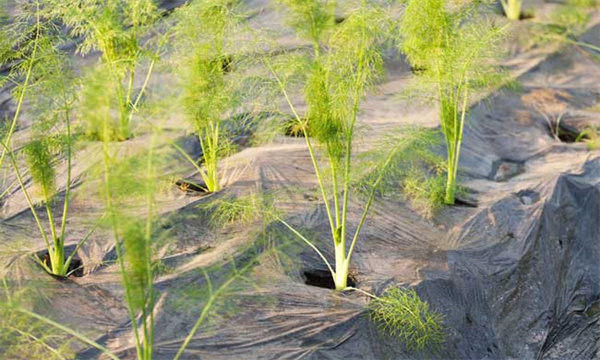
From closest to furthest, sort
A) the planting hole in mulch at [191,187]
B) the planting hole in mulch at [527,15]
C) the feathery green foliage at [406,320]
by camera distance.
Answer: the feathery green foliage at [406,320] → the planting hole in mulch at [191,187] → the planting hole in mulch at [527,15]

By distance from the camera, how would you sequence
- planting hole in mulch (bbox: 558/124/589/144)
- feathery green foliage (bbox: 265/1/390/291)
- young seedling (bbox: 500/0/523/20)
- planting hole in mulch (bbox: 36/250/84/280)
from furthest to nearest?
young seedling (bbox: 500/0/523/20), planting hole in mulch (bbox: 558/124/589/144), planting hole in mulch (bbox: 36/250/84/280), feathery green foliage (bbox: 265/1/390/291)

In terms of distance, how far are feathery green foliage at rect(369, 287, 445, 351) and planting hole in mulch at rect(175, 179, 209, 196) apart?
4.77ft

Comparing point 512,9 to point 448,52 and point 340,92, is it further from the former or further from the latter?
point 340,92

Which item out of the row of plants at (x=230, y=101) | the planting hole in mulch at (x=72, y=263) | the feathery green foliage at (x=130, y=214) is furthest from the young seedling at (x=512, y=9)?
the feathery green foliage at (x=130, y=214)

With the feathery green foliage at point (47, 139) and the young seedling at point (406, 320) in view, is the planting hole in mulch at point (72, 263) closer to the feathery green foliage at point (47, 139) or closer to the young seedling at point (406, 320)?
the feathery green foliage at point (47, 139)

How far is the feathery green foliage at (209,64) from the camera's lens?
17.6 feet

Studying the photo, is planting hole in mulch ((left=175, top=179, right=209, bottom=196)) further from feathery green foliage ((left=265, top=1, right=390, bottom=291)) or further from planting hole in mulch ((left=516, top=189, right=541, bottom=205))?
planting hole in mulch ((left=516, top=189, right=541, bottom=205))

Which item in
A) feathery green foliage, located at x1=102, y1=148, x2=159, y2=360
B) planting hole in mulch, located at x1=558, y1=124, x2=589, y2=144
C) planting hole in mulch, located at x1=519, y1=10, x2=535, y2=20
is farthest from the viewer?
planting hole in mulch, located at x1=519, y1=10, x2=535, y2=20

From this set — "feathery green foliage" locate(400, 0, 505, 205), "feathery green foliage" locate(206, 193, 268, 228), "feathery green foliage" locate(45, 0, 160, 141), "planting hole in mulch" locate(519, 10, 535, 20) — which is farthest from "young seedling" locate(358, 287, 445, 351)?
"planting hole in mulch" locate(519, 10, 535, 20)

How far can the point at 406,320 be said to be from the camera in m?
4.67

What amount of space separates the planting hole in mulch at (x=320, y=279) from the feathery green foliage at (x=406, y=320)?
299 millimetres

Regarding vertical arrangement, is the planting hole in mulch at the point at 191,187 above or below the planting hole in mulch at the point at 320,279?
above

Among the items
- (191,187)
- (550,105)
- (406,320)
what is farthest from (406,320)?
(550,105)

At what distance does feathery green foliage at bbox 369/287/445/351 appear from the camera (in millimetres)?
4625
